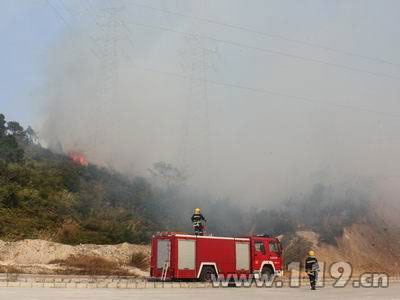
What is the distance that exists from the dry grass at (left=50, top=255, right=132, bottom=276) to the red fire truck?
4.94 metres

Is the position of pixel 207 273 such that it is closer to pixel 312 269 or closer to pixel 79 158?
pixel 312 269

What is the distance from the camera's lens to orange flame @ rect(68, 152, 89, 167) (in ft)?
232

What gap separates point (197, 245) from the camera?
20.8 metres

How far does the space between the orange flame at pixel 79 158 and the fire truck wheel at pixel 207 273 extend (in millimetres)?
51249

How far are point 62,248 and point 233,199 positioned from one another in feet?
83.6

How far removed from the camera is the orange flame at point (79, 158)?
7057 cm

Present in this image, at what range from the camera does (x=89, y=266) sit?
88.2 ft

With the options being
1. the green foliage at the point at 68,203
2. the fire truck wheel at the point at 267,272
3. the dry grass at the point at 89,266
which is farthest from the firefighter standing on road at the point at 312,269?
the green foliage at the point at 68,203

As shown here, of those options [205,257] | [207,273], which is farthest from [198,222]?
[207,273]

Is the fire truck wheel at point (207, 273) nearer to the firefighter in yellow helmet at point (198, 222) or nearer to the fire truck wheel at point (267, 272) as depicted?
the firefighter in yellow helmet at point (198, 222)

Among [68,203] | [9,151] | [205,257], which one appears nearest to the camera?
[205,257]

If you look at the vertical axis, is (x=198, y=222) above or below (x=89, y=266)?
above

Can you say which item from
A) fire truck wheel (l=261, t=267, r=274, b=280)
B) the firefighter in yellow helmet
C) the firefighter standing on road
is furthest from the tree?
the firefighter standing on road

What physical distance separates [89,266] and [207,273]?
30.2 ft
